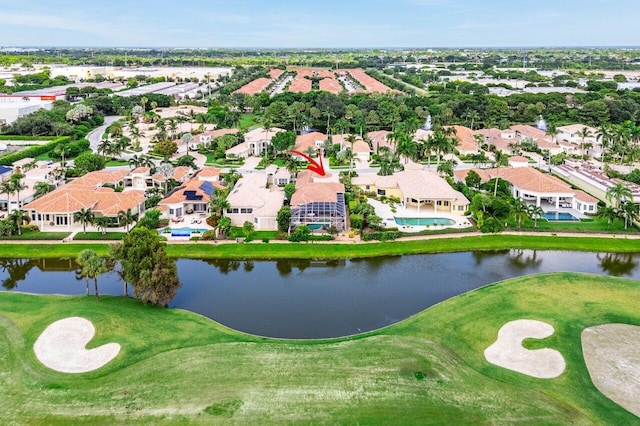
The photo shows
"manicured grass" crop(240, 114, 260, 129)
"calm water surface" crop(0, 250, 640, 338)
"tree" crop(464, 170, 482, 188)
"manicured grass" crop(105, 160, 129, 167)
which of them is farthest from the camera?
"manicured grass" crop(240, 114, 260, 129)

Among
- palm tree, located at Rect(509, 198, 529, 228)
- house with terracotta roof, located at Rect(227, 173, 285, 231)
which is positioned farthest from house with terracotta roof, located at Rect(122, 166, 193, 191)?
palm tree, located at Rect(509, 198, 529, 228)

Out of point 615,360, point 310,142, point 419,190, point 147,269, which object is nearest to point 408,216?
point 419,190

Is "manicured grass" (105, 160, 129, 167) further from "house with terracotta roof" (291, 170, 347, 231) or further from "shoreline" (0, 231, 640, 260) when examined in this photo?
"house with terracotta roof" (291, 170, 347, 231)

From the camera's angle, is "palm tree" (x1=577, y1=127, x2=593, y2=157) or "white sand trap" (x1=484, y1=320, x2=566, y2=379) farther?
"palm tree" (x1=577, y1=127, x2=593, y2=157)

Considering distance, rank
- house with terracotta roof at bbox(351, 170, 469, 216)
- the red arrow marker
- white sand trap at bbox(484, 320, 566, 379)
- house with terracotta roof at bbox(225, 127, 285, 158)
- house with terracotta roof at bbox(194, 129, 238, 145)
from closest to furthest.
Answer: white sand trap at bbox(484, 320, 566, 379) → house with terracotta roof at bbox(351, 170, 469, 216) → the red arrow marker → house with terracotta roof at bbox(225, 127, 285, 158) → house with terracotta roof at bbox(194, 129, 238, 145)

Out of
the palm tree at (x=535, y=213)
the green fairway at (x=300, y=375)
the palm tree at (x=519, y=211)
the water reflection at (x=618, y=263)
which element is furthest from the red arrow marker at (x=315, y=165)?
the green fairway at (x=300, y=375)

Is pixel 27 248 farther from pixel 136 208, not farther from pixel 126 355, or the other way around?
pixel 126 355

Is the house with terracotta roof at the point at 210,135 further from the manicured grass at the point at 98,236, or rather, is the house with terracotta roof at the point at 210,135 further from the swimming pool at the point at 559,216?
the swimming pool at the point at 559,216
